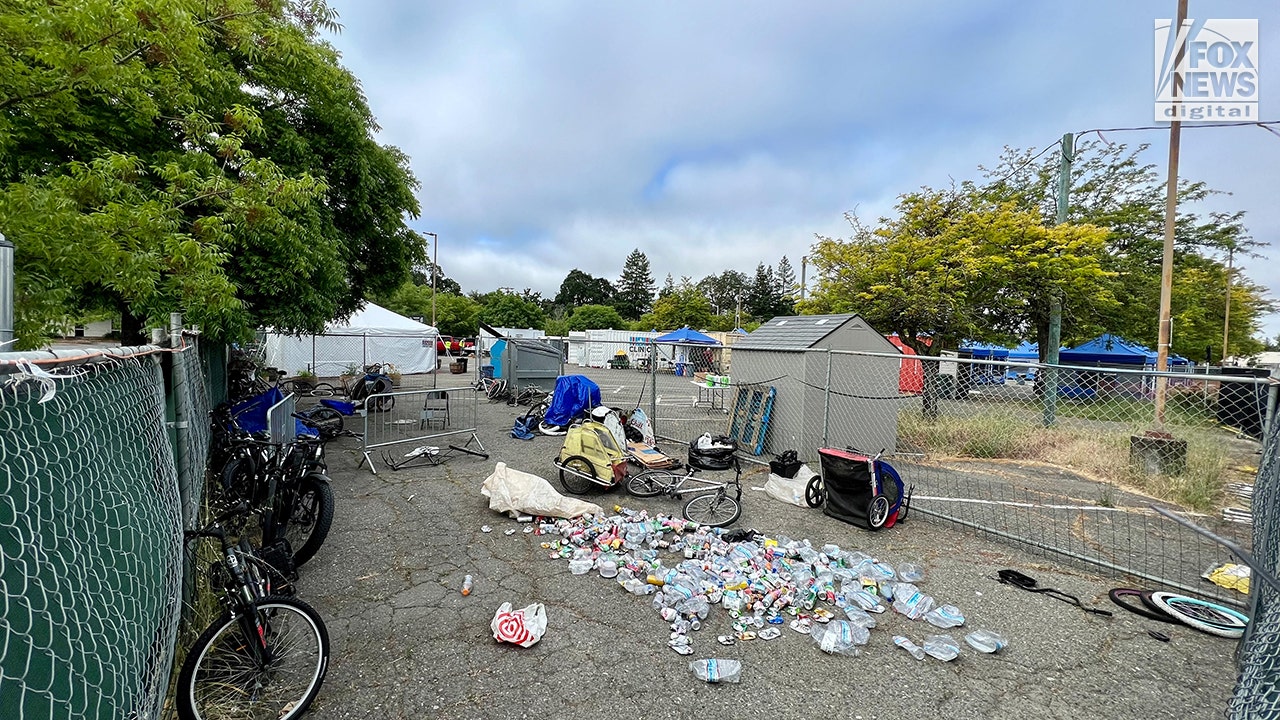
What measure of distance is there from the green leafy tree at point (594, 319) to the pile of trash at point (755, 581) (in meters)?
48.9

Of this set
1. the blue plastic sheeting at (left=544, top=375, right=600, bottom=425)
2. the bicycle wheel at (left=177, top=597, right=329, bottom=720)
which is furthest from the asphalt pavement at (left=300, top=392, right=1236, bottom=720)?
the blue plastic sheeting at (left=544, top=375, right=600, bottom=425)

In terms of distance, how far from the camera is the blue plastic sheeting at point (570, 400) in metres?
9.77

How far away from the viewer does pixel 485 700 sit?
249cm

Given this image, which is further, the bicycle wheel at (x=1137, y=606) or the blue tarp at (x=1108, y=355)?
the blue tarp at (x=1108, y=355)

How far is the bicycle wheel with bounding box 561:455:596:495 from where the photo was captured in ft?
18.5

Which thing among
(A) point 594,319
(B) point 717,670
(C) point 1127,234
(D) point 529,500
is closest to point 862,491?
(B) point 717,670

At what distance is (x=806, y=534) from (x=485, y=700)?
129 inches

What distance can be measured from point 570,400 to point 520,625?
→ 6948 mm

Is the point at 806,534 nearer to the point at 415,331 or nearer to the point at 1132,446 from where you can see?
the point at 1132,446

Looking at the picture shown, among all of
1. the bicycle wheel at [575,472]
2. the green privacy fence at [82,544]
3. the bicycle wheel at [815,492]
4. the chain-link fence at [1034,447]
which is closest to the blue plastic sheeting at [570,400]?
the chain-link fence at [1034,447]

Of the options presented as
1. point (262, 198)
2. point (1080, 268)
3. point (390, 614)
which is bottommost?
point (390, 614)

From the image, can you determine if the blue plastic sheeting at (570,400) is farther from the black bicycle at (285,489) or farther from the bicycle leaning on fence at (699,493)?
the black bicycle at (285,489)

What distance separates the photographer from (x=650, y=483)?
5.73 metres

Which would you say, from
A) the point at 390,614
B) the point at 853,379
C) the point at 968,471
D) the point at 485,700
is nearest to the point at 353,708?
the point at 485,700
